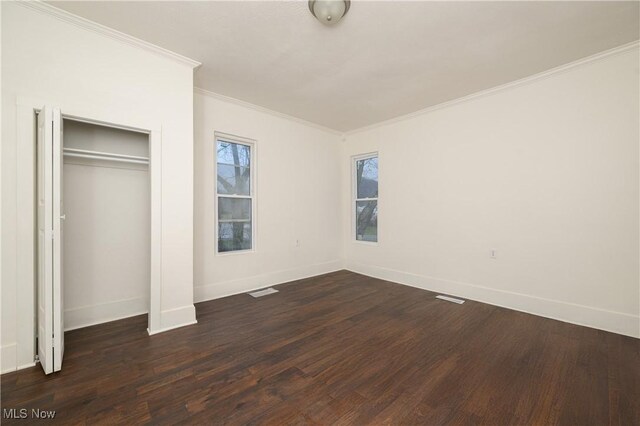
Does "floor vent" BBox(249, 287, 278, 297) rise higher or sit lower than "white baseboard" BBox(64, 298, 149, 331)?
lower

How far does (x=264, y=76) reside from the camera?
124 inches

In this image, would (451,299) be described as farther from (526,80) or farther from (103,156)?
(103,156)

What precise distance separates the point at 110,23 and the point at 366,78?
2565 mm

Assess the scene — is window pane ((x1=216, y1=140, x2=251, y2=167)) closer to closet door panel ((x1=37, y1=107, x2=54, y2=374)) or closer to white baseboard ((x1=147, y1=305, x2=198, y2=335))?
closet door panel ((x1=37, y1=107, x2=54, y2=374))

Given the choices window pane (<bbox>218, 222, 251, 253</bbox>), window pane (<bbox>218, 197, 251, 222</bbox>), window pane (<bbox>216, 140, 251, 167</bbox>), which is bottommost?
window pane (<bbox>218, 222, 251, 253</bbox>)

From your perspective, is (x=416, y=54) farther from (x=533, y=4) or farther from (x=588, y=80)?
(x=588, y=80)

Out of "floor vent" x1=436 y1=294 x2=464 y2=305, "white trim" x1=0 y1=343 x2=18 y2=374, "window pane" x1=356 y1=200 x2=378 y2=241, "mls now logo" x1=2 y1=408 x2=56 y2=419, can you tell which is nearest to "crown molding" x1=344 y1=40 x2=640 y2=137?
"window pane" x1=356 y1=200 x2=378 y2=241

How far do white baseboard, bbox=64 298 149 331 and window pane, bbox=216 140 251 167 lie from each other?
6.85 feet

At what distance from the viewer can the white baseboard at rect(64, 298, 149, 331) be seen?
2621 mm

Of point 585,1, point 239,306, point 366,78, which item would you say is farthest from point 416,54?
point 239,306

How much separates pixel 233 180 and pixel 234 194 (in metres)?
0.22

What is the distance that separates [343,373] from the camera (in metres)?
1.95

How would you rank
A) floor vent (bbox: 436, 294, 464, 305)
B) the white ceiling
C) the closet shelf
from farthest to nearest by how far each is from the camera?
floor vent (bbox: 436, 294, 464, 305)
the closet shelf
the white ceiling

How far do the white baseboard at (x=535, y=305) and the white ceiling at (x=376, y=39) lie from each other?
2662 millimetres
